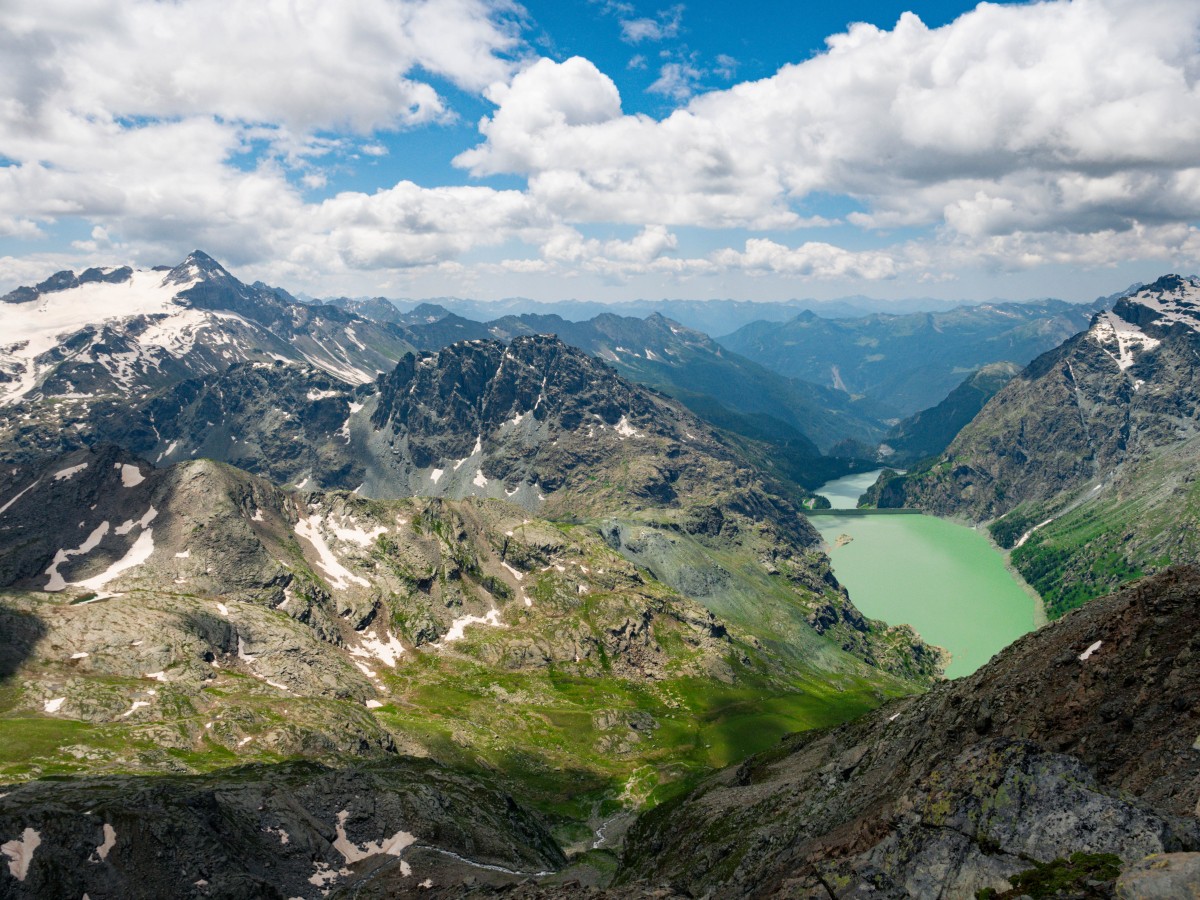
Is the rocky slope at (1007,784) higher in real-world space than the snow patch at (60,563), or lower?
higher

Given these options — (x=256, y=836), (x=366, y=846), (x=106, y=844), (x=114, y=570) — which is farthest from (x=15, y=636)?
(x=366, y=846)

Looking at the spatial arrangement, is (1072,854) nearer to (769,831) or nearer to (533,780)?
(769,831)

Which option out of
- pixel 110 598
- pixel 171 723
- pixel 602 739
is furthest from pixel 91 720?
pixel 602 739

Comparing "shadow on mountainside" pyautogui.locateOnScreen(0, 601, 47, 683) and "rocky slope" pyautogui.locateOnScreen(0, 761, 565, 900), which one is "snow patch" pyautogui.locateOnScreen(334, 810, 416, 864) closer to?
"rocky slope" pyautogui.locateOnScreen(0, 761, 565, 900)

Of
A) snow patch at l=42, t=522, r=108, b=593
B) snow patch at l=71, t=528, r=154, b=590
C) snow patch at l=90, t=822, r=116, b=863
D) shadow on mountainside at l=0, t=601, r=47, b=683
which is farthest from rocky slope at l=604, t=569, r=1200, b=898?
snow patch at l=42, t=522, r=108, b=593

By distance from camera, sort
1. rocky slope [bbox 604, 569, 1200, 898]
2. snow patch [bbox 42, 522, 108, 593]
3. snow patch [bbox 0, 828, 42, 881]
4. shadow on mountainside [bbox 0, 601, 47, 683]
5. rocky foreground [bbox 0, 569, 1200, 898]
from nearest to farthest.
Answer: rocky slope [bbox 604, 569, 1200, 898], rocky foreground [bbox 0, 569, 1200, 898], snow patch [bbox 0, 828, 42, 881], shadow on mountainside [bbox 0, 601, 47, 683], snow patch [bbox 42, 522, 108, 593]

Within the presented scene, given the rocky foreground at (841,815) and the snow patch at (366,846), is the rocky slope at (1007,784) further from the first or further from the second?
the snow patch at (366,846)

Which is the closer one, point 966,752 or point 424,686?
point 966,752

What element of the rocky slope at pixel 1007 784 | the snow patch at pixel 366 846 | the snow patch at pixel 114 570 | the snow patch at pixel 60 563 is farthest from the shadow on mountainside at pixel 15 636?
the rocky slope at pixel 1007 784

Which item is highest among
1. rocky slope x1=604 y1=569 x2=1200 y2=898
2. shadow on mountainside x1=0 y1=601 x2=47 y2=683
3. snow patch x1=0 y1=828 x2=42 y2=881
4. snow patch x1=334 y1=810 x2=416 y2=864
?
rocky slope x1=604 y1=569 x2=1200 y2=898
